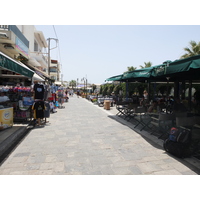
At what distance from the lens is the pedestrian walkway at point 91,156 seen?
3307 mm

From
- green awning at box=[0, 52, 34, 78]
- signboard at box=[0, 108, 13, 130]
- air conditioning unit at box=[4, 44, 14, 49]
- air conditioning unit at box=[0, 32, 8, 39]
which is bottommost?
signboard at box=[0, 108, 13, 130]

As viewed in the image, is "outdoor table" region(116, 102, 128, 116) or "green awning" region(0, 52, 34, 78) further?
"outdoor table" region(116, 102, 128, 116)

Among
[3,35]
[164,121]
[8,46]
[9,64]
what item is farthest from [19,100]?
[8,46]

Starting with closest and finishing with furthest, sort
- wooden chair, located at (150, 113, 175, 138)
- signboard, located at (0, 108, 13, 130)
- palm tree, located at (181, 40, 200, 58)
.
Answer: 1. wooden chair, located at (150, 113, 175, 138)
2. signboard, located at (0, 108, 13, 130)
3. palm tree, located at (181, 40, 200, 58)

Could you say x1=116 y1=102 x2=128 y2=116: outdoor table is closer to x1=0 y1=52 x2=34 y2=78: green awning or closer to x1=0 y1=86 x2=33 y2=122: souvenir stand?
x1=0 y1=86 x2=33 y2=122: souvenir stand

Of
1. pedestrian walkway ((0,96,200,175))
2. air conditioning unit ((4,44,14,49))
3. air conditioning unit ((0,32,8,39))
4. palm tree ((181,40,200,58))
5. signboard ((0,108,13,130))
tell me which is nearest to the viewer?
pedestrian walkway ((0,96,200,175))

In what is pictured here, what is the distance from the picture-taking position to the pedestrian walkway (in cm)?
331

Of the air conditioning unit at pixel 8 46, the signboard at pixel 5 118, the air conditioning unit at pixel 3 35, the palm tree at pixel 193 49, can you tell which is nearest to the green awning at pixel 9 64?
the signboard at pixel 5 118

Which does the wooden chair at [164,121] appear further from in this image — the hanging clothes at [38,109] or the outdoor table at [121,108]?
the hanging clothes at [38,109]

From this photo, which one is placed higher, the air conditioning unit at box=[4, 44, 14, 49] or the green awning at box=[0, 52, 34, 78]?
the air conditioning unit at box=[4, 44, 14, 49]

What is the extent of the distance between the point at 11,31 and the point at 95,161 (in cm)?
1068

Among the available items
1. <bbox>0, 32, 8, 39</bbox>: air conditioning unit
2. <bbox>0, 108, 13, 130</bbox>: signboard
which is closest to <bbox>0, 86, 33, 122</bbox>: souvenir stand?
<bbox>0, 108, 13, 130</bbox>: signboard

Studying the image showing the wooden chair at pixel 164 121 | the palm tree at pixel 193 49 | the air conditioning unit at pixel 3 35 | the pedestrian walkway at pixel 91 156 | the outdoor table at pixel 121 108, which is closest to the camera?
the pedestrian walkway at pixel 91 156

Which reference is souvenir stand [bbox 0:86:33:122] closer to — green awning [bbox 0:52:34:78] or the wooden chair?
green awning [bbox 0:52:34:78]
